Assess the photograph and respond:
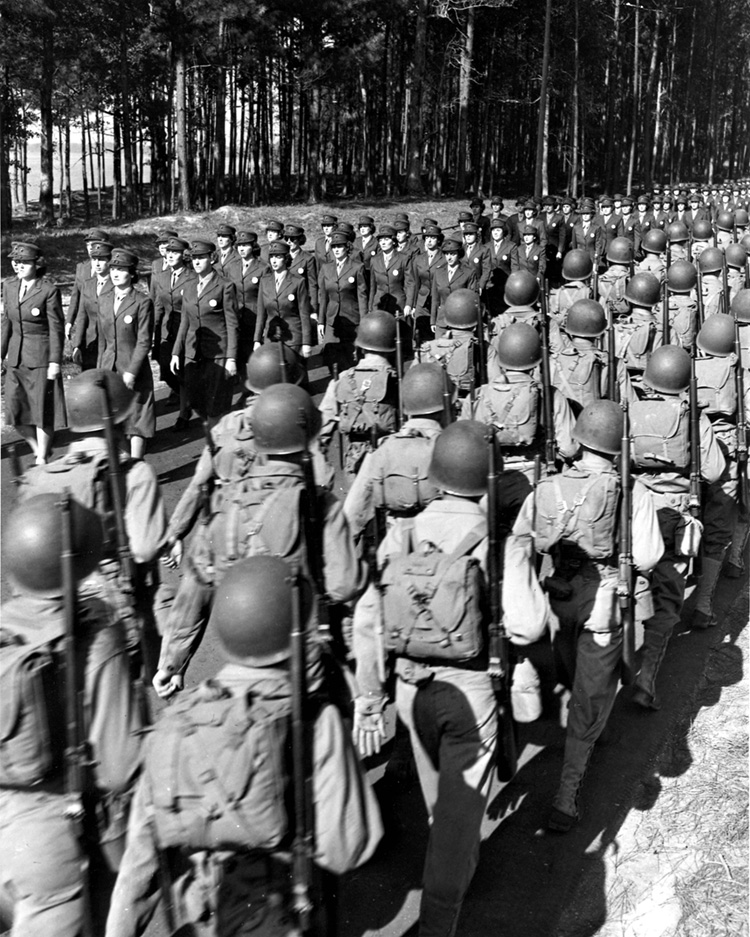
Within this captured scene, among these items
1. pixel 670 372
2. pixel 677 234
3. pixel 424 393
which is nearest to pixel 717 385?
pixel 670 372

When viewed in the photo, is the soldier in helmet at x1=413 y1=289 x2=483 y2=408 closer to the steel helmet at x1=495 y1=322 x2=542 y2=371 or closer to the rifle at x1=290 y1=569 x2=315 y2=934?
the steel helmet at x1=495 y1=322 x2=542 y2=371

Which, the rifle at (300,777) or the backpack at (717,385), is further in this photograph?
the backpack at (717,385)

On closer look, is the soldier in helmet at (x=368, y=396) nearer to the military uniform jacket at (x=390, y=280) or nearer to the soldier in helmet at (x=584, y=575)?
the soldier in helmet at (x=584, y=575)

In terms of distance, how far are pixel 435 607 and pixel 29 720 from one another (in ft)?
5.27

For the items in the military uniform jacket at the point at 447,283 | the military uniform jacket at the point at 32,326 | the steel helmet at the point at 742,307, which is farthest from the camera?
the military uniform jacket at the point at 447,283

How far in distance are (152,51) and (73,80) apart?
4.65m

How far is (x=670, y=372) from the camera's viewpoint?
723 cm

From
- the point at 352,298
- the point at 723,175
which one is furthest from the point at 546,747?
the point at 723,175

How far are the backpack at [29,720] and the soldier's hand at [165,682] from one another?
1.53 meters

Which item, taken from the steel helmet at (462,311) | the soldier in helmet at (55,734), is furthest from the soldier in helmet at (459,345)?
the soldier in helmet at (55,734)

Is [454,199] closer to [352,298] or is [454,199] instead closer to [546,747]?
[352,298]

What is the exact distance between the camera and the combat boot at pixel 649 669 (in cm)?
666

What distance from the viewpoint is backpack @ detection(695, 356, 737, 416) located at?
26.8 feet

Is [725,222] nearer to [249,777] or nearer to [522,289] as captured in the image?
[522,289]
